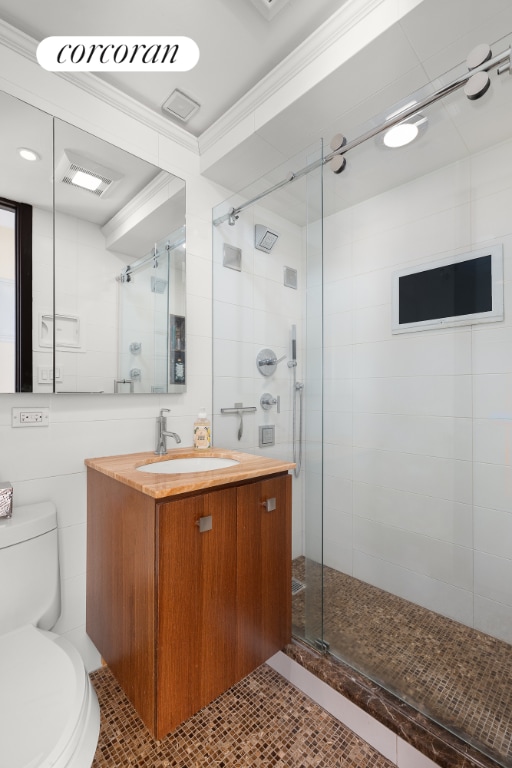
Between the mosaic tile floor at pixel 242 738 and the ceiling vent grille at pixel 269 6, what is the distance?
2.46 m

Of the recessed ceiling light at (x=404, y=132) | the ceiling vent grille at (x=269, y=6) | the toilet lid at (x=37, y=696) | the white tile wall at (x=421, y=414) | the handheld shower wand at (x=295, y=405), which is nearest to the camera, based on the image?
the toilet lid at (x=37, y=696)

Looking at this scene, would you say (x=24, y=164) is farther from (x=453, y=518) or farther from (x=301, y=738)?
(x=453, y=518)

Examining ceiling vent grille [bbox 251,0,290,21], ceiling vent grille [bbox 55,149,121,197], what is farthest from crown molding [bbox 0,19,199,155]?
ceiling vent grille [bbox 251,0,290,21]

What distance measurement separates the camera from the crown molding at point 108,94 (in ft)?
4.27

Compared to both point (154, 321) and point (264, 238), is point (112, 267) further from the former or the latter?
point (264, 238)

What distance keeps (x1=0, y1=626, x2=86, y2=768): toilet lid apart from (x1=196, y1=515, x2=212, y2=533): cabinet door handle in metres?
0.45

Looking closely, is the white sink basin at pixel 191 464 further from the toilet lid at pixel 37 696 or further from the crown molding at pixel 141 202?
the crown molding at pixel 141 202

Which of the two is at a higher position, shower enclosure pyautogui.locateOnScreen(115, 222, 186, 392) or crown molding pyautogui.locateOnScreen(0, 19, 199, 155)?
crown molding pyautogui.locateOnScreen(0, 19, 199, 155)

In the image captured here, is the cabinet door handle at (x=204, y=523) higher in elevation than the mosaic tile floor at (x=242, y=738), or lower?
higher

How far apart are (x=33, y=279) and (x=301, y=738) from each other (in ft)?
6.01

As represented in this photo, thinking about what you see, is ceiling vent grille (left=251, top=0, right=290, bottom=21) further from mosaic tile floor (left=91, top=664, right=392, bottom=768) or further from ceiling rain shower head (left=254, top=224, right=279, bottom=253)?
mosaic tile floor (left=91, top=664, right=392, bottom=768)

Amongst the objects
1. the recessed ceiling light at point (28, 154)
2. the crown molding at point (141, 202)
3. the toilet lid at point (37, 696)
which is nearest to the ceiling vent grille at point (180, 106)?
the crown molding at point (141, 202)

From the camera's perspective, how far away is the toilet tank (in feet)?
3.57

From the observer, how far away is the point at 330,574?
1645 mm
